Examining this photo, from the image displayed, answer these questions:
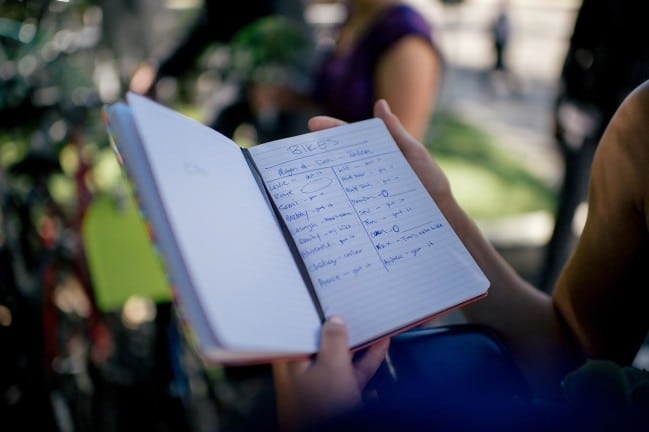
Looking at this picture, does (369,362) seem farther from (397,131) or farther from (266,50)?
(266,50)

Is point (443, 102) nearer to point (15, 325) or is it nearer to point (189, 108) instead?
point (189, 108)

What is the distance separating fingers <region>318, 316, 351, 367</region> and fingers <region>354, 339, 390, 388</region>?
83 millimetres

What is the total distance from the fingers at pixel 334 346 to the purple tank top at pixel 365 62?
1.17m

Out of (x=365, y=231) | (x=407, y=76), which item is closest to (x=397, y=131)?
(x=365, y=231)

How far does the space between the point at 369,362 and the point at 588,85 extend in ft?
5.91

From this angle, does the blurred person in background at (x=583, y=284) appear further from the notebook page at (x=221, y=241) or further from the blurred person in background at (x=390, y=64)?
the blurred person in background at (x=390, y=64)

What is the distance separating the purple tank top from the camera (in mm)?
1568

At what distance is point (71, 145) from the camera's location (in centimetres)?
172

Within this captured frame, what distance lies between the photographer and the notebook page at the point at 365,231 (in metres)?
0.64

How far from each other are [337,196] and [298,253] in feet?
0.34

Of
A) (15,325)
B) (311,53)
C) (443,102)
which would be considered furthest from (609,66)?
(443,102)

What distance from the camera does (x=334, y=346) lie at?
581mm

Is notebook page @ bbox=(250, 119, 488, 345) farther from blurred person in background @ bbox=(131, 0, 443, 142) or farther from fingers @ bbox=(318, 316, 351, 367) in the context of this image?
blurred person in background @ bbox=(131, 0, 443, 142)

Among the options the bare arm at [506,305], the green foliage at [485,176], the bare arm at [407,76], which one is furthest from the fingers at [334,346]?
the green foliage at [485,176]
